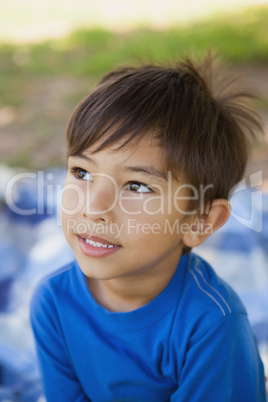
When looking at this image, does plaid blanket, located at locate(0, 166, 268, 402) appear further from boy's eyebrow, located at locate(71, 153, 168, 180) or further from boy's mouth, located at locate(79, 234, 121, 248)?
boy's eyebrow, located at locate(71, 153, 168, 180)

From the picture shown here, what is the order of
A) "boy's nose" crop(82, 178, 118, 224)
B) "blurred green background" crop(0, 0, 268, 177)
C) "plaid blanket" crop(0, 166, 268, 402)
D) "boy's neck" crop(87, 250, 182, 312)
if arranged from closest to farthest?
"boy's nose" crop(82, 178, 118, 224) < "boy's neck" crop(87, 250, 182, 312) < "plaid blanket" crop(0, 166, 268, 402) < "blurred green background" crop(0, 0, 268, 177)

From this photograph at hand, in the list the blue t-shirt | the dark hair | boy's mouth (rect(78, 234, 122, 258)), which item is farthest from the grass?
boy's mouth (rect(78, 234, 122, 258))

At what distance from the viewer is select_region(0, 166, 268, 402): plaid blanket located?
1.92 meters

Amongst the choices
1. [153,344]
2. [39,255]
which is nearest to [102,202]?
[153,344]

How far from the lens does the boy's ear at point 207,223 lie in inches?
55.2

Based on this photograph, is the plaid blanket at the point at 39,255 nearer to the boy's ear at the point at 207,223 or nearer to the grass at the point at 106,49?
the boy's ear at the point at 207,223

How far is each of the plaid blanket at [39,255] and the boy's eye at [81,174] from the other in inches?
36.2

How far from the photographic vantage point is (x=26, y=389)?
181cm

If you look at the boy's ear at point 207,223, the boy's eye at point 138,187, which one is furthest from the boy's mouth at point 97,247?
the boy's ear at point 207,223

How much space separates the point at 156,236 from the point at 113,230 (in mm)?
125

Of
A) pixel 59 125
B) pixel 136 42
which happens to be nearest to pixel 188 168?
pixel 59 125

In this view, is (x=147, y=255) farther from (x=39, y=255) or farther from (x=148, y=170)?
(x=39, y=255)

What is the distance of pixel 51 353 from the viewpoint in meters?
1.48

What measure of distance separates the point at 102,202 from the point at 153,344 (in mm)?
448
